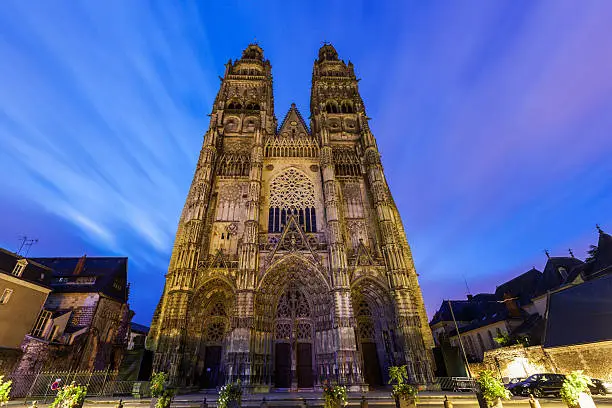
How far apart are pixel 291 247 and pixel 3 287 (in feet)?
55.5

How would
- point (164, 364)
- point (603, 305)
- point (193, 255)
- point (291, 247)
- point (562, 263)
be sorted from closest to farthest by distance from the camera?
point (164, 364) → point (603, 305) → point (193, 255) → point (291, 247) → point (562, 263)

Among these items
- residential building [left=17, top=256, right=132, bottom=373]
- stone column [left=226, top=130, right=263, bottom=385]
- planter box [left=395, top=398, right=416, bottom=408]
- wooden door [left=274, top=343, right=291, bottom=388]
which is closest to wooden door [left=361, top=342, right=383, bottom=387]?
wooden door [left=274, top=343, right=291, bottom=388]

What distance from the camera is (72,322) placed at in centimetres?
2023

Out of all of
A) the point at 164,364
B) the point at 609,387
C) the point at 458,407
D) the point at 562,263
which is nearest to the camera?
the point at 458,407

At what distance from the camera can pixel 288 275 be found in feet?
61.9

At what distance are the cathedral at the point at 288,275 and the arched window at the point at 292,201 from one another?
9cm

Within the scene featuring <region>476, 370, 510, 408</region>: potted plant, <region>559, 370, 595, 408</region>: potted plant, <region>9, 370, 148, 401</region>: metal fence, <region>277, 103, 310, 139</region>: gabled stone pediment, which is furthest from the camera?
<region>277, 103, 310, 139</region>: gabled stone pediment

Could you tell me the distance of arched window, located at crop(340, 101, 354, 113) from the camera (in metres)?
28.9

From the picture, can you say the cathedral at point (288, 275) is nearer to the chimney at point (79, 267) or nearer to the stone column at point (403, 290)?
the stone column at point (403, 290)

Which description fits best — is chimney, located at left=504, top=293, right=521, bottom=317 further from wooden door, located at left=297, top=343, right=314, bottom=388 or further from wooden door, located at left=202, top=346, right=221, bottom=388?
wooden door, located at left=202, top=346, right=221, bottom=388

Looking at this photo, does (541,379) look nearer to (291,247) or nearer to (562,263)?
(291,247)

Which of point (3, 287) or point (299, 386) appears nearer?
point (3, 287)

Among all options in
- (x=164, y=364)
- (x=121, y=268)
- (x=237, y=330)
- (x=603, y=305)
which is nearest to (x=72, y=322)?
(x=121, y=268)

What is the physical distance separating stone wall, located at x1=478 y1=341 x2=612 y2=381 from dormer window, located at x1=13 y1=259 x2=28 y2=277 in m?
31.8
